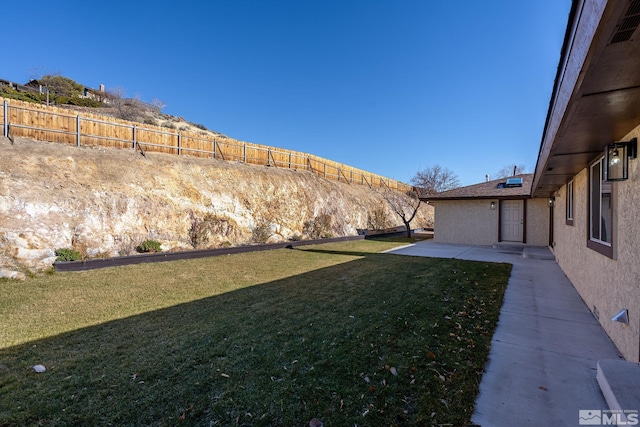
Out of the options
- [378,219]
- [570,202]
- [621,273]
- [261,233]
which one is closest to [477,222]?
[570,202]

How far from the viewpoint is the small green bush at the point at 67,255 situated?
8117mm

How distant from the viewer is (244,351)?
326 centimetres

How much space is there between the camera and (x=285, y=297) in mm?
5453

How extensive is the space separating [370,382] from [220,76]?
84.3 feet

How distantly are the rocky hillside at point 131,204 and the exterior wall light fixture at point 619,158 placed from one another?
1195cm

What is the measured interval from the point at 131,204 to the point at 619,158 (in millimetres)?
13340

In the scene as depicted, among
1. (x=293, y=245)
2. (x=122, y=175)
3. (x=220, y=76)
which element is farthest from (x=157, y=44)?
(x=293, y=245)

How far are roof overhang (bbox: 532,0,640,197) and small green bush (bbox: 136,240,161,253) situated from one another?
1130cm

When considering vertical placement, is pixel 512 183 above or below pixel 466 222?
above

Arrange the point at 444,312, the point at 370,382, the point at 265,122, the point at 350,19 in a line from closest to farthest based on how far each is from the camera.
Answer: the point at 370,382 < the point at 444,312 < the point at 350,19 < the point at 265,122

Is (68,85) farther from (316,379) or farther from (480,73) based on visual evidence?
(316,379)

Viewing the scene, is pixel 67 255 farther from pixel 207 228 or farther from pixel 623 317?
pixel 623 317

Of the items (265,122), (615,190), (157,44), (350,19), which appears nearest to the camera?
(615,190)

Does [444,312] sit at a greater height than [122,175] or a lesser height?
lesser
